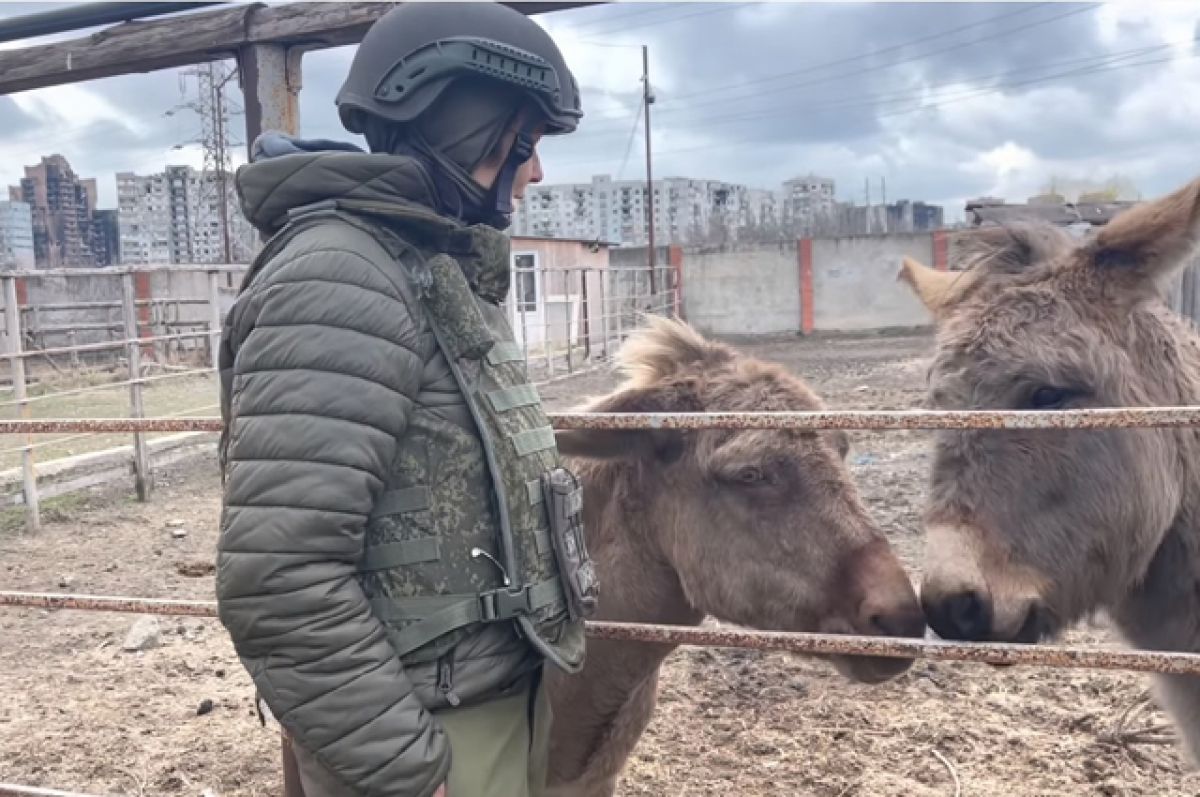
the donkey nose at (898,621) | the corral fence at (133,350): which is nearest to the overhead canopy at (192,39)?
the corral fence at (133,350)

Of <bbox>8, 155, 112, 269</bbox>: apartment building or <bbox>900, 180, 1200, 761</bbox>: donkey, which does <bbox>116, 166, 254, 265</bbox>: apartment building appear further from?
<bbox>900, 180, 1200, 761</bbox>: donkey

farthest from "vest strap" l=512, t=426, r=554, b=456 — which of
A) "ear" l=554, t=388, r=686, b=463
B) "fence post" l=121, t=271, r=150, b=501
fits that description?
"fence post" l=121, t=271, r=150, b=501

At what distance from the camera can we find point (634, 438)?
2.89 meters

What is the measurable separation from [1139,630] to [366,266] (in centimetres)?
227

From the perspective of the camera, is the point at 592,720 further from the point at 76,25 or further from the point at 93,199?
the point at 93,199

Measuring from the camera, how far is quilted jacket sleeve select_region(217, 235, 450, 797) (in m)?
1.52

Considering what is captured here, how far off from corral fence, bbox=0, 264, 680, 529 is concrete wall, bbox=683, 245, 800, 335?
1333 mm

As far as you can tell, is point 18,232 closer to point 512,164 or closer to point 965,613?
point 512,164

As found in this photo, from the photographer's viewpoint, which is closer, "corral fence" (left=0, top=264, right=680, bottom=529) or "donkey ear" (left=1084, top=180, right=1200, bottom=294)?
"donkey ear" (left=1084, top=180, right=1200, bottom=294)

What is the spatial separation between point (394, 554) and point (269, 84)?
Answer: 2018 mm

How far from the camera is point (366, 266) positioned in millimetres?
1642

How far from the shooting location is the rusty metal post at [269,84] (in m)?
3.07

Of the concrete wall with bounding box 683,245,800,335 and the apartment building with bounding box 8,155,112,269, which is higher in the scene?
the apartment building with bounding box 8,155,112,269

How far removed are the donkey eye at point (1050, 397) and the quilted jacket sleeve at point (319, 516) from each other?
64.3 inches
